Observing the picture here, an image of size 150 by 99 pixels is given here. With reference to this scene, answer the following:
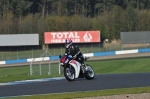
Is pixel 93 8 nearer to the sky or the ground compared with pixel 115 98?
nearer to the sky

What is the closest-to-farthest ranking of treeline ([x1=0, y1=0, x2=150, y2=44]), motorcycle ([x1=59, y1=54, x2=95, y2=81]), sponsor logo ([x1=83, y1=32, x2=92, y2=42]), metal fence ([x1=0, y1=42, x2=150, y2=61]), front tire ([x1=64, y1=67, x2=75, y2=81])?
motorcycle ([x1=59, y1=54, x2=95, y2=81])
front tire ([x1=64, y1=67, x2=75, y2=81])
metal fence ([x1=0, y1=42, x2=150, y2=61])
sponsor logo ([x1=83, y1=32, x2=92, y2=42])
treeline ([x1=0, y1=0, x2=150, y2=44])

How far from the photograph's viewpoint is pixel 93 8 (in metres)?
120

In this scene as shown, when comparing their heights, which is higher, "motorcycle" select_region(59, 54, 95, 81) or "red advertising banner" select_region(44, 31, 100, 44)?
"red advertising banner" select_region(44, 31, 100, 44)

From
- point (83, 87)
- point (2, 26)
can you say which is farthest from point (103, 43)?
point (83, 87)

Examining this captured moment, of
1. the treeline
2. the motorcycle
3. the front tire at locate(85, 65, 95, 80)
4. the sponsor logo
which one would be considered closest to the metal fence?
the sponsor logo

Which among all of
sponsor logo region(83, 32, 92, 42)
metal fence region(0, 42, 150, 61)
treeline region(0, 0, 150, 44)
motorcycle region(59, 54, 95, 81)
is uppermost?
treeline region(0, 0, 150, 44)

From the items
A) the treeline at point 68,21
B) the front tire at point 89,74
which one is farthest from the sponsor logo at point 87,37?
the front tire at point 89,74

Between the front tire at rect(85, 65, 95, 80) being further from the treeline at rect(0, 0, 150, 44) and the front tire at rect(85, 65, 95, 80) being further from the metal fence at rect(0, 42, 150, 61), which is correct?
the treeline at rect(0, 0, 150, 44)

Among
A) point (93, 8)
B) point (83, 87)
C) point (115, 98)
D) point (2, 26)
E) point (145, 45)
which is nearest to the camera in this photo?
point (115, 98)

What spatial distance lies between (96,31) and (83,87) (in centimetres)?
6610

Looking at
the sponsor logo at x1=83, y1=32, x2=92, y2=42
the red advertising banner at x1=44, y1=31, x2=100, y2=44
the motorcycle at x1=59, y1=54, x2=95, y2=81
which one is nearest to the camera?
the motorcycle at x1=59, y1=54, x2=95, y2=81

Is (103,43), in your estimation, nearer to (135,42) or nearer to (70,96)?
(135,42)

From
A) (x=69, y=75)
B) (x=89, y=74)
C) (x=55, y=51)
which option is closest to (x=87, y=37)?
(x=55, y=51)

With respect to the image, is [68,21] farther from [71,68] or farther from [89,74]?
[71,68]
